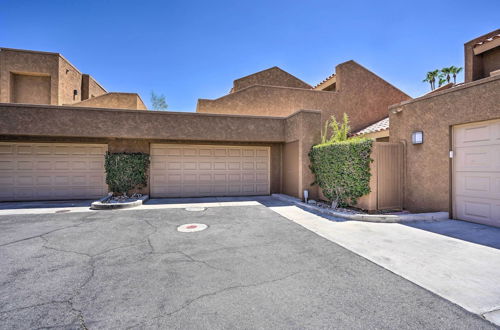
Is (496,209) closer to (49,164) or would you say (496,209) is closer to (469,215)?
(469,215)

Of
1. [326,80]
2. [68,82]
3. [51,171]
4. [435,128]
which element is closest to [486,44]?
[435,128]

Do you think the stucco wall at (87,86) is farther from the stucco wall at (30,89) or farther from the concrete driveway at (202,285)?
the concrete driveway at (202,285)

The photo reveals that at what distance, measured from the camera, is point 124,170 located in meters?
9.99

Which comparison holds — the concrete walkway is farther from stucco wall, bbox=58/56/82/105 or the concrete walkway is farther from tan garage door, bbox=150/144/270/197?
stucco wall, bbox=58/56/82/105

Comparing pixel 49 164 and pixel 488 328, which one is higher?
pixel 49 164

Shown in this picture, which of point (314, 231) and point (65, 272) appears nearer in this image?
point (65, 272)


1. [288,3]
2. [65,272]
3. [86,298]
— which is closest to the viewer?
[86,298]

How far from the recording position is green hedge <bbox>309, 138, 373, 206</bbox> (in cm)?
712

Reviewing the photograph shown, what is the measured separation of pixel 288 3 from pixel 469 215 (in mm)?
8679

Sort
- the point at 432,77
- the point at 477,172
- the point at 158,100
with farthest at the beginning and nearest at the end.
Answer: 1. the point at 158,100
2. the point at 432,77
3. the point at 477,172

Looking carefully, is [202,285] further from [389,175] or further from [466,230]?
[389,175]

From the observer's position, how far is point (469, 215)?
20.1 feet

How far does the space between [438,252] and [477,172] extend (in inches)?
130

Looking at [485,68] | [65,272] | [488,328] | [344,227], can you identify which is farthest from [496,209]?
[65,272]
